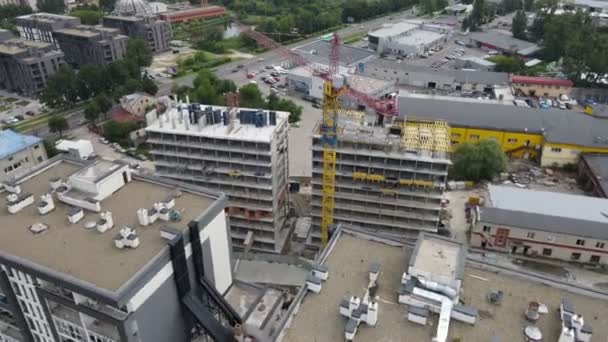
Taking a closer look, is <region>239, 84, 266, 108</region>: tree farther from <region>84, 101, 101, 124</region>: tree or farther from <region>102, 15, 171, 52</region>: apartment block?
<region>102, 15, 171, 52</region>: apartment block

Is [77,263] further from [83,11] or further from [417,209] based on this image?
[83,11]

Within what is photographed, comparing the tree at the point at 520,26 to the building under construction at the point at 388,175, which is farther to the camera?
the tree at the point at 520,26

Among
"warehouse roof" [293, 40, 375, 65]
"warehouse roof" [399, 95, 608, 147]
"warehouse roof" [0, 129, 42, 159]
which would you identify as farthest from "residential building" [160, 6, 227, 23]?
"warehouse roof" [399, 95, 608, 147]

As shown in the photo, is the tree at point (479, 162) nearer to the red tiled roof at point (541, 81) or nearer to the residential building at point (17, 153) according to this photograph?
the red tiled roof at point (541, 81)

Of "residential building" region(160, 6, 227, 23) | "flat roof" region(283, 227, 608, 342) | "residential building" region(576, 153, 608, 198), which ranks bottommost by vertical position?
"residential building" region(576, 153, 608, 198)

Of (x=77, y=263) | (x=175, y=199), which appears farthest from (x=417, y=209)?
(x=77, y=263)

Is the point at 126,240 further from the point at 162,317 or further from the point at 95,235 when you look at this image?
the point at 162,317

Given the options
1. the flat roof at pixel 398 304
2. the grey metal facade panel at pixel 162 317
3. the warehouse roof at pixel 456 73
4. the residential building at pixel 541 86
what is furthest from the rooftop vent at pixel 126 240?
the residential building at pixel 541 86
